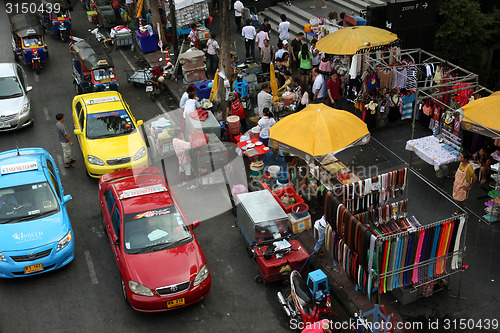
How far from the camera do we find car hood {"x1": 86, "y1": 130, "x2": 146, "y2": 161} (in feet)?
49.1

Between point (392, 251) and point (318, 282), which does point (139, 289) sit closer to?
point (318, 282)

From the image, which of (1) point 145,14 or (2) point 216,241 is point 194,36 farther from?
(2) point 216,241

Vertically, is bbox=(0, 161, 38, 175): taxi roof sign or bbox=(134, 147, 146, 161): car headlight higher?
bbox=(0, 161, 38, 175): taxi roof sign

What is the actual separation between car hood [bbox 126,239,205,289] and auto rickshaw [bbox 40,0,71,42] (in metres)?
20.7

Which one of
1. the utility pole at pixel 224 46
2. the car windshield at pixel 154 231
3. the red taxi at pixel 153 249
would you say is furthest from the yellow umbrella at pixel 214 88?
the car windshield at pixel 154 231

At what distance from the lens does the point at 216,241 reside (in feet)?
42.7

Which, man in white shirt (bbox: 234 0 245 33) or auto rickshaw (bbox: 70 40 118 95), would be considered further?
man in white shirt (bbox: 234 0 245 33)

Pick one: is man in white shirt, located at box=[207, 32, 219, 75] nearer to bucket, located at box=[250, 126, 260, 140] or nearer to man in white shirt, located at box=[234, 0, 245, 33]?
man in white shirt, located at box=[234, 0, 245, 33]

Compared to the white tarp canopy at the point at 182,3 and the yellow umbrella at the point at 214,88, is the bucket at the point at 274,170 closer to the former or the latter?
the yellow umbrella at the point at 214,88

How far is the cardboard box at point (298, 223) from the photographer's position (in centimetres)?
1265

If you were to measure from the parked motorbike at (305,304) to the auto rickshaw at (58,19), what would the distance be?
2230 centimetres

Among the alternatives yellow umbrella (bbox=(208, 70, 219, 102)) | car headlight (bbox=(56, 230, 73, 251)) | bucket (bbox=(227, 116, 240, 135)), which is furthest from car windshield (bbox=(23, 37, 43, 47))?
car headlight (bbox=(56, 230, 73, 251))

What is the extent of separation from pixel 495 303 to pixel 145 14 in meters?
24.2

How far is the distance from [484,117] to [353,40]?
5.80 metres
